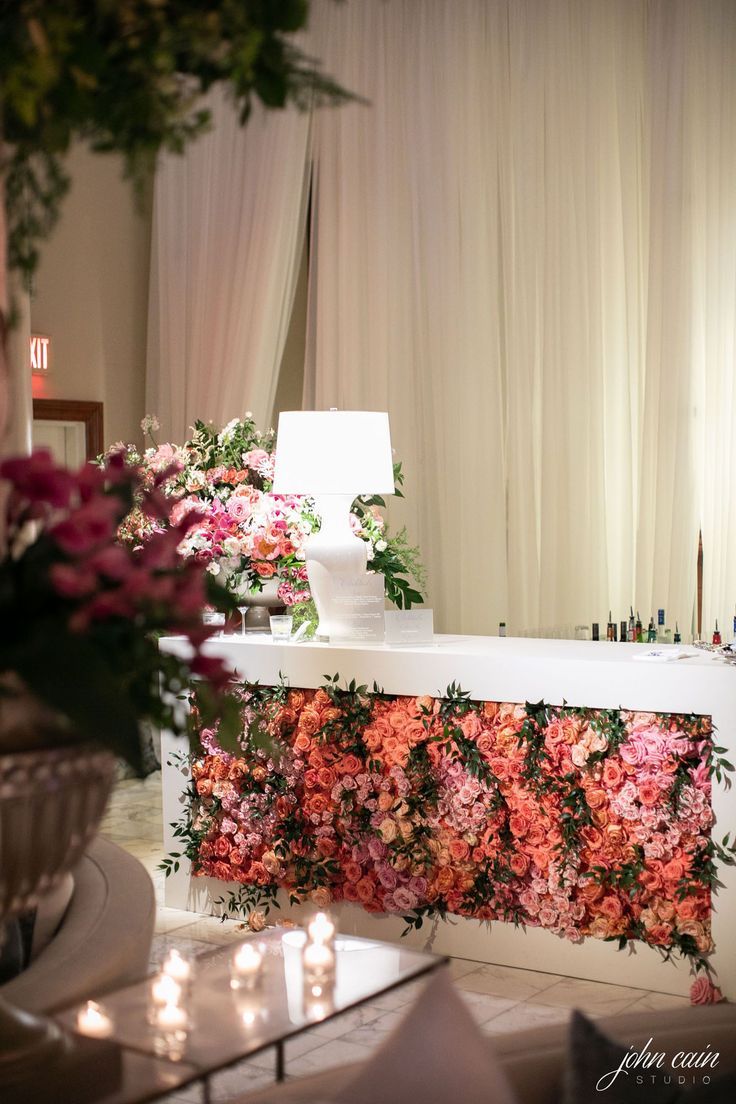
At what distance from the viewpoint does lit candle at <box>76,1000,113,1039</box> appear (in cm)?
163

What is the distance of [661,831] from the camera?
3.88 meters

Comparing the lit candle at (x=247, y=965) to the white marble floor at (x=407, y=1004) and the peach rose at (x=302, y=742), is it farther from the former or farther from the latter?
the peach rose at (x=302, y=742)

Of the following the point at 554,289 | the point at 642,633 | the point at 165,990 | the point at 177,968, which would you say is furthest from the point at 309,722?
the point at 554,289

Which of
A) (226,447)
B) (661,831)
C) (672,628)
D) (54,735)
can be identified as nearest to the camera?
(54,735)

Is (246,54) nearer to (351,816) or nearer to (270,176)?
(351,816)

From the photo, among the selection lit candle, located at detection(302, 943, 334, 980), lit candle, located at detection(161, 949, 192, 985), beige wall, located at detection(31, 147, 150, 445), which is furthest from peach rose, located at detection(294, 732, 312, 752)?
beige wall, located at detection(31, 147, 150, 445)

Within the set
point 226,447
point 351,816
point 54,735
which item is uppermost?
point 226,447

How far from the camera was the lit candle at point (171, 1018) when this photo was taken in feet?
5.58

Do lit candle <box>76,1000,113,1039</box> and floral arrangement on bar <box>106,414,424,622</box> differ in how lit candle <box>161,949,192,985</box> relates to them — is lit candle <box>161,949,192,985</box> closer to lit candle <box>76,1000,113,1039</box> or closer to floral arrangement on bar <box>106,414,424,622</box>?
lit candle <box>76,1000,113,1039</box>

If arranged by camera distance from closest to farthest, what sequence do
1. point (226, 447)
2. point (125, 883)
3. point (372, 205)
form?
1. point (125, 883)
2. point (226, 447)
3. point (372, 205)

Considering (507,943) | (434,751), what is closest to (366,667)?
(434,751)

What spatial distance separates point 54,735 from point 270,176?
7020 mm

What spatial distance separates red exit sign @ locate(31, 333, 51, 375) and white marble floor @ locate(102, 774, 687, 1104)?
4.31 m

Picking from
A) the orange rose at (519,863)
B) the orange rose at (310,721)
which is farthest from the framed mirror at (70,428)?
the orange rose at (519,863)
